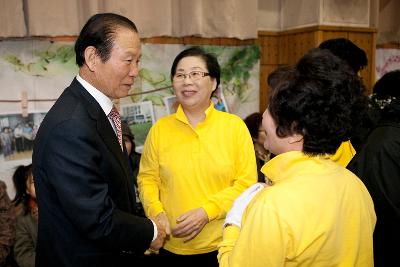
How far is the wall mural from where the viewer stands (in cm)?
253

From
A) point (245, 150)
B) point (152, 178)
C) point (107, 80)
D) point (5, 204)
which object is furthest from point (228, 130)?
point (5, 204)

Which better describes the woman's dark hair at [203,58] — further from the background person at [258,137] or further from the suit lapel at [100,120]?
the background person at [258,137]

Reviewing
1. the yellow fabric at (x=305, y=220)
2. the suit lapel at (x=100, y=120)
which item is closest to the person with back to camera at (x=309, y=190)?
the yellow fabric at (x=305, y=220)

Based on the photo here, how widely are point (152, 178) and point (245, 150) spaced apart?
1.53 feet

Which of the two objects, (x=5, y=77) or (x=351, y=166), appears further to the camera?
(x=5, y=77)

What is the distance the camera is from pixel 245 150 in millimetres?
1768

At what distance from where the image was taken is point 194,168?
1712mm

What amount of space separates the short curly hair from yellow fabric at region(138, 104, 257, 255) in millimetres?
776

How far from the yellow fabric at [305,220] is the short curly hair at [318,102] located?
0.06 meters

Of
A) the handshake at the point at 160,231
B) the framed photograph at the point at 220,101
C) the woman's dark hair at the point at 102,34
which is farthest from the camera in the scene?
the framed photograph at the point at 220,101

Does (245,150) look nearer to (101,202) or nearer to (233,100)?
(101,202)

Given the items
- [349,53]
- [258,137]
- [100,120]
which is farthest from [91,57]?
[258,137]

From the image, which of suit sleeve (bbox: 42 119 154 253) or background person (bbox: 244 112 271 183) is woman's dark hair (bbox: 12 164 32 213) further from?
background person (bbox: 244 112 271 183)

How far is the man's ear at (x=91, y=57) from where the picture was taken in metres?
1.24
